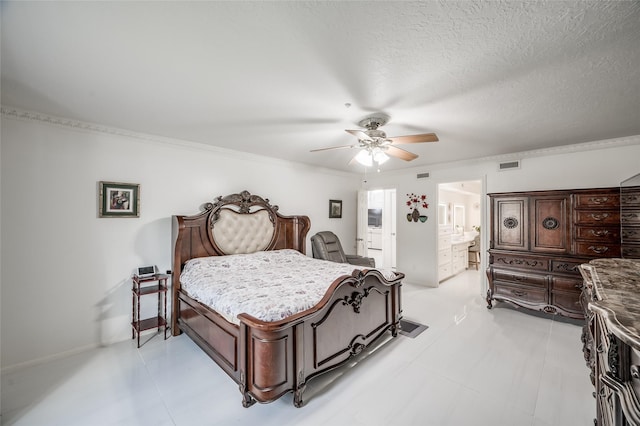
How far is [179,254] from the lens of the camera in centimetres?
331

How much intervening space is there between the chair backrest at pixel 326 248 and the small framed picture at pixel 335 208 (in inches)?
24.7

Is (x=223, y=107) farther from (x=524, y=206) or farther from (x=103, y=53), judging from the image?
(x=524, y=206)

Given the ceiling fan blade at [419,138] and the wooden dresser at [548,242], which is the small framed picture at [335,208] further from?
the ceiling fan blade at [419,138]

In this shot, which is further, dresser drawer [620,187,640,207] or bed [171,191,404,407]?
dresser drawer [620,187,640,207]

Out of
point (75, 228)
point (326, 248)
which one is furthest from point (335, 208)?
point (75, 228)

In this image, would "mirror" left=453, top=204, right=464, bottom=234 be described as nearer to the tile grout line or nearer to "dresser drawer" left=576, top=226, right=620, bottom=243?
"dresser drawer" left=576, top=226, right=620, bottom=243

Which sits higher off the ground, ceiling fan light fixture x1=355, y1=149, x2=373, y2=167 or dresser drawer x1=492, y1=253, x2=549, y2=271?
ceiling fan light fixture x1=355, y1=149, x2=373, y2=167

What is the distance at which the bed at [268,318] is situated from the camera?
196 centimetres

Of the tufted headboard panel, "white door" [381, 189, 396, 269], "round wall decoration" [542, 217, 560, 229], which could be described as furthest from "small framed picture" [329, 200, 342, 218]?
"round wall decoration" [542, 217, 560, 229]

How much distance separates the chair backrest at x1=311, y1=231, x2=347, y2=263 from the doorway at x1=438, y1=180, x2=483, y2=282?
2109 mm

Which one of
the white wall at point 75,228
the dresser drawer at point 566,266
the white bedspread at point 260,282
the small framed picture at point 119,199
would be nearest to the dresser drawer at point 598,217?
the dresser drawer at point 566,266

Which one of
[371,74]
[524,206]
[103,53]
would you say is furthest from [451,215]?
[103,53]

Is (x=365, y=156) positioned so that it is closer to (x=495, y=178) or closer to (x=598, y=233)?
(x=495, y=178)

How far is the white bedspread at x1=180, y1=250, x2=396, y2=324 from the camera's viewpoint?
2.11 m
